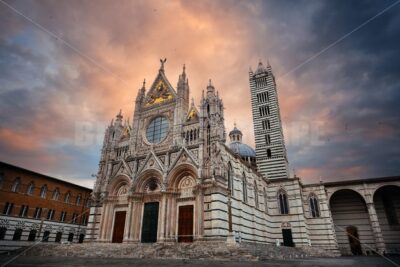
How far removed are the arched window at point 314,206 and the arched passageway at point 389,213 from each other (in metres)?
8.79

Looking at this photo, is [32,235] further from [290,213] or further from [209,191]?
[290,213]

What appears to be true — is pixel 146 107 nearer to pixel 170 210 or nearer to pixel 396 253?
pixel 170 210

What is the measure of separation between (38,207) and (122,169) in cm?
1274

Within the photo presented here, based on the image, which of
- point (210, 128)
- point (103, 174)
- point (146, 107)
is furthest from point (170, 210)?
point (146, 107)

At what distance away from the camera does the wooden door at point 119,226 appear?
24250mm

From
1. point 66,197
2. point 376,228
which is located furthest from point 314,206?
point 66,197

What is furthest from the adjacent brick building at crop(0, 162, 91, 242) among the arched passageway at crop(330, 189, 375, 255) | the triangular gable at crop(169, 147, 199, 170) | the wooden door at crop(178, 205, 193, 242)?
the arched passageway at crop(330, 189, 375, 255)

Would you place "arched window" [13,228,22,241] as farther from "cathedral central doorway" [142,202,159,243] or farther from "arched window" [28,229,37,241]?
"cathedral central doorway" [142,202,159,243]

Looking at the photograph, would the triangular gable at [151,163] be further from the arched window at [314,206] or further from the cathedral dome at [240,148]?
the arched window at [314,206]

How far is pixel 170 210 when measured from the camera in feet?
72.5

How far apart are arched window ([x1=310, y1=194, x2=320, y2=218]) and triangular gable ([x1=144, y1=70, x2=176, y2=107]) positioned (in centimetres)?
2229

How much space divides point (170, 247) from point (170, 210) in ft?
15.4

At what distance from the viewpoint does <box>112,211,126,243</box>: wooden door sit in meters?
24.2

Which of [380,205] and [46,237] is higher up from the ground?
[380,205]
